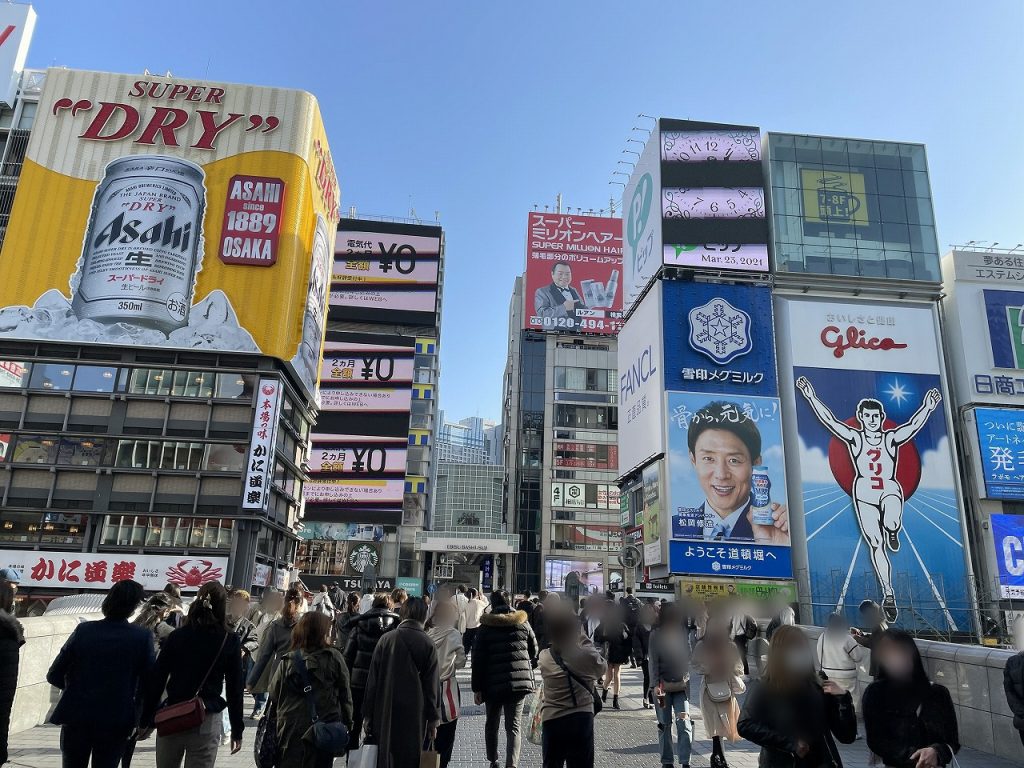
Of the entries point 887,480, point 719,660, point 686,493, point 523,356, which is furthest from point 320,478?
point 719,660

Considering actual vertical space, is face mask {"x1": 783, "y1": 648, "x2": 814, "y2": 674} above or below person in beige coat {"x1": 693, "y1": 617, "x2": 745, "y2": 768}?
above

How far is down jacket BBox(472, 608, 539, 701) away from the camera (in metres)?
7.48

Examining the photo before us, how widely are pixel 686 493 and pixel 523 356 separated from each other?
39.4 metres

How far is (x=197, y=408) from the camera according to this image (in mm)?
39469

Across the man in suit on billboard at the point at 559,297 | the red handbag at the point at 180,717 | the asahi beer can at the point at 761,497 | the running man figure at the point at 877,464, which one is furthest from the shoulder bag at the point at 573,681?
the man in suit on billboard at the point at 559,297


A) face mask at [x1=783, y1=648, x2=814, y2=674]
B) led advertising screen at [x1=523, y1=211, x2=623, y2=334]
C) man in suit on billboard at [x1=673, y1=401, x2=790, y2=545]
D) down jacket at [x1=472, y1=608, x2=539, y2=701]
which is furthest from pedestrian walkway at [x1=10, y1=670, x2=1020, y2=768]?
led advertising screen at [x1=523, y1=211, x2=623, y2=334]

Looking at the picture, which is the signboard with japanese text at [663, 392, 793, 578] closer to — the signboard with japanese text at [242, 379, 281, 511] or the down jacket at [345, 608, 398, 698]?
the signboard with japanese text at [242, 379, 281, 511]

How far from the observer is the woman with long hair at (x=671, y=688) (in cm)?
818

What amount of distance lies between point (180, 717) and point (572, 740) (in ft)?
9.77

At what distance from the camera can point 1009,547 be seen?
137ft

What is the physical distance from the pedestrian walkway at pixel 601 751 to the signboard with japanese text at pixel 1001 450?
129 ft

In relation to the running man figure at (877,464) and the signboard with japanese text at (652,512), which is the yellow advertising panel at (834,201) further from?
the signboard with japanese text at (652,512)

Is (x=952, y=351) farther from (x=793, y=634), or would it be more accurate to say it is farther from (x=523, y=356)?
(x=793, y=634)

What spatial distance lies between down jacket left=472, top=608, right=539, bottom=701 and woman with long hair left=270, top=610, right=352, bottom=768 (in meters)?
2.43
